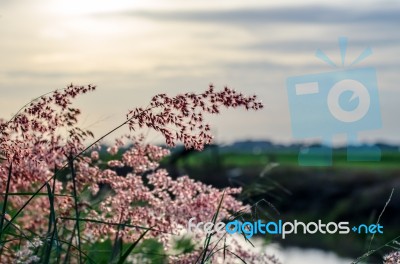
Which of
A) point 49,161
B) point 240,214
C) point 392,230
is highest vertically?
point 49,161

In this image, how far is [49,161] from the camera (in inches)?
280

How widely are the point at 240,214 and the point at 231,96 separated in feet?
2.63

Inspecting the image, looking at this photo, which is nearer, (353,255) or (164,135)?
(164,135)

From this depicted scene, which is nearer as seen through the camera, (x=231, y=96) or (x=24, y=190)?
(x=231, y=96)

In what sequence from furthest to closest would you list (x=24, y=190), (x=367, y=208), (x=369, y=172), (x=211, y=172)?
(x=211, y=172) < (x=369, y=172) < (x=367, y=208) < (x=24, y=190)

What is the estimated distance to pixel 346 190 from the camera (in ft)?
140

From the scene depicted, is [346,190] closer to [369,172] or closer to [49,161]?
[369,172]

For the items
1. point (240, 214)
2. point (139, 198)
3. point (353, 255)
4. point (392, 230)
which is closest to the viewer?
point (240, 214)

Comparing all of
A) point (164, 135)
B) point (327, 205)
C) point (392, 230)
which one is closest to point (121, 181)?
point (164, 135)

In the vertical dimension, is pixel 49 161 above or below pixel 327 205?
above

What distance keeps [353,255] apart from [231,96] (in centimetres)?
2111

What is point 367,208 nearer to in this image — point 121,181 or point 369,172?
point 369,172

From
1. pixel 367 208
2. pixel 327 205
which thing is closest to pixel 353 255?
pixel 367 208

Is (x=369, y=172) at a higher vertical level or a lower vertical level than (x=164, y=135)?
lower
